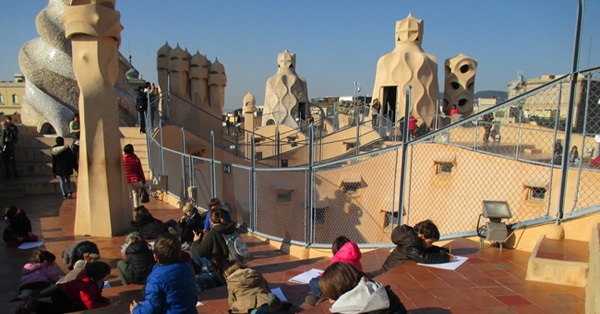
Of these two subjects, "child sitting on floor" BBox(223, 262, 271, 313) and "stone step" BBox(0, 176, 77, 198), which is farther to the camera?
"stone step" BBox(0, 176, 77, 198)

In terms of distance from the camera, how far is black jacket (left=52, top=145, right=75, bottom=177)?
8555 millimetres

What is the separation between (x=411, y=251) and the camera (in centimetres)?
445

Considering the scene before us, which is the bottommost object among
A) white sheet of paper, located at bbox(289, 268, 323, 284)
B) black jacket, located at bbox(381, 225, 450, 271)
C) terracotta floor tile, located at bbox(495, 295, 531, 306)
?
A: white sheet of paper, located at bbox(289, 268, 323, 284)

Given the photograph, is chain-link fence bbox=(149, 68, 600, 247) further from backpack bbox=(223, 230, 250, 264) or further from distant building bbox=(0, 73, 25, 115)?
distant building bbox=(0, 73, 25, 115)

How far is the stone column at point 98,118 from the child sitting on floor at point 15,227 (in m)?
0.80

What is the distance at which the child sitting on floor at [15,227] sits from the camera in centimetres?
595

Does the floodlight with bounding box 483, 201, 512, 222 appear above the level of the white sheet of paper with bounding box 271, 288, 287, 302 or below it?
above

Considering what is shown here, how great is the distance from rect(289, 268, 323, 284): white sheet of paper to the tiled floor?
0.31 feet

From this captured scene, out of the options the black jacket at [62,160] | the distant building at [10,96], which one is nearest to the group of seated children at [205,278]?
the black jacket at [62,160]

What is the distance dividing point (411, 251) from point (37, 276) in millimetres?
4210

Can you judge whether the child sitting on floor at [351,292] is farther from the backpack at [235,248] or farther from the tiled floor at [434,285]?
the backpack at [235,248]

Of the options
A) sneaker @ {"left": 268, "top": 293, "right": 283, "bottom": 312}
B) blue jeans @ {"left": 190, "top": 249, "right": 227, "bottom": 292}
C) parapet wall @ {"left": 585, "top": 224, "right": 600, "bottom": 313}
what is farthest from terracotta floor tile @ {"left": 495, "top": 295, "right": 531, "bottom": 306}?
blue jeans @ {"left": 190, "top": 249, "right": 227, "bottom": 292}

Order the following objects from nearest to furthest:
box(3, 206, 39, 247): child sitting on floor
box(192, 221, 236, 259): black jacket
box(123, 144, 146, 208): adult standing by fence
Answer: box(192, 221, 236, 259): black jacket, box(3, 206, 39, 247): child sitting on floor, box(123, 144, 146, 208): adult standing by fence

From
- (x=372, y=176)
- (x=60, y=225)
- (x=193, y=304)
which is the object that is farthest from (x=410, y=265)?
(x=372, y=176)
